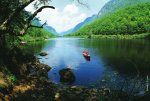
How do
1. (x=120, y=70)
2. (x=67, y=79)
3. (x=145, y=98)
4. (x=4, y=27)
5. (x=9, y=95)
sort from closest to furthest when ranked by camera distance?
(x=145, y=98), (x=4, y=27), (x=9, y=95), (x=67, y=79), (x=120, y=70)

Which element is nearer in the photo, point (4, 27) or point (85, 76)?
point (4, 27)

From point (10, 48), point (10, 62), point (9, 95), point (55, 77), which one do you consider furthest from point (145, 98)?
point (55, 77)

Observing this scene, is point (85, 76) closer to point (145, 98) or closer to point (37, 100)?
point (37, 100)

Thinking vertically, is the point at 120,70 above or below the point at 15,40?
below

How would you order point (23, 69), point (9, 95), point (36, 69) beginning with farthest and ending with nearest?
point (36, 69)
point (23, 69)
point (9, 95)

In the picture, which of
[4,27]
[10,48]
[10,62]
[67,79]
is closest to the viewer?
[4,27]

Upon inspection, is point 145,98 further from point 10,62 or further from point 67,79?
point 67,79

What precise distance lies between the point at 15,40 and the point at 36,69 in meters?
9.70

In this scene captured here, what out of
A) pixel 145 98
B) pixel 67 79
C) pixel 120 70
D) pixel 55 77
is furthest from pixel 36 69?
pixel 145 98

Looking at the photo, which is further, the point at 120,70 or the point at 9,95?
the point at 120,70

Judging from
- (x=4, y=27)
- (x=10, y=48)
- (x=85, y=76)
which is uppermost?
(x=4, y=27)

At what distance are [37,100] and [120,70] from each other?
30.3 m

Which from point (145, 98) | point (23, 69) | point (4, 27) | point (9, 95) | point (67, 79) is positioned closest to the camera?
point (145, 98)

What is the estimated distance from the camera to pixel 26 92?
72.2 feet
